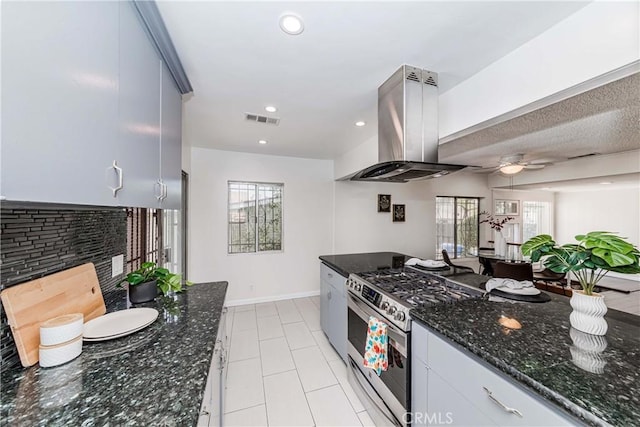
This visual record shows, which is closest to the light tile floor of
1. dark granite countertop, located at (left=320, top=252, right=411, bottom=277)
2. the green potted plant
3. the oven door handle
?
the oven door handle

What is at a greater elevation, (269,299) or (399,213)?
(399,213)

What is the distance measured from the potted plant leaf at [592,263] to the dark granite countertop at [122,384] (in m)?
1.54

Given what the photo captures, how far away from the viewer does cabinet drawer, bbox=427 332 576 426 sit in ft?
2.56

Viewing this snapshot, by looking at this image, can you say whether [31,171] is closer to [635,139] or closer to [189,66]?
[189,66]

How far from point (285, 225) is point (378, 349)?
9.54 ft

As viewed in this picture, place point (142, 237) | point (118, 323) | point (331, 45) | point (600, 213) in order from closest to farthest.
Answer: point (118, 323) < point (331, 45) < point (142, 237) < point (600, 213)

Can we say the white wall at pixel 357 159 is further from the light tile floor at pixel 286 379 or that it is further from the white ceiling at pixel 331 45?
the light tile floor at pixel 286 379

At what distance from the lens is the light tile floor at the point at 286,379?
5.76 feet

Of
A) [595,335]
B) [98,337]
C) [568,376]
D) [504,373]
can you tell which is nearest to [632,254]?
[595,335]

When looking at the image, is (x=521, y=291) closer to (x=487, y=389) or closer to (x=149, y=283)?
(x=487, y=389)

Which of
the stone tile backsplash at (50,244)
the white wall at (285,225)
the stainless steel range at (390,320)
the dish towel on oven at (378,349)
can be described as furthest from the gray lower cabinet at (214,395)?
the white wall at (285,225)

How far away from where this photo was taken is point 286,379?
2.15 meters

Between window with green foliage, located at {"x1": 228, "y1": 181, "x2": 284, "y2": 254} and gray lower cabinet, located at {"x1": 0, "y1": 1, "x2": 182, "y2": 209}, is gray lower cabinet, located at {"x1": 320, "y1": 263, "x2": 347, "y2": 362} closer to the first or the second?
window with green foliage, located at {"x1": 228, "y1": 181, "x2": 284, "y2": 254}

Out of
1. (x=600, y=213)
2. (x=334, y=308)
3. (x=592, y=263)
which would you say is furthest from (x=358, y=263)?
(x=600, y=213)
